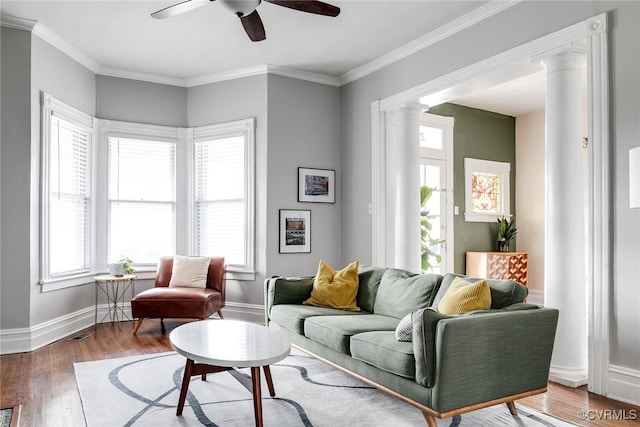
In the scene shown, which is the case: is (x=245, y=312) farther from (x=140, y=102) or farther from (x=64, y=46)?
(x=64, y=46)

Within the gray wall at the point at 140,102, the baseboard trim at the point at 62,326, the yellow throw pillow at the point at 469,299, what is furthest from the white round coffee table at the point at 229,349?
the gray wall at the point at 140,102

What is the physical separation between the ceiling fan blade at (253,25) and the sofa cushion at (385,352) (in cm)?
233

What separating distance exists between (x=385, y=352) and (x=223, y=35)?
3436 mm

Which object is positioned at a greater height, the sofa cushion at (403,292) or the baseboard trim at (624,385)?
the sofa cushion at (403,292)

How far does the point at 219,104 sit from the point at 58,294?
2.77m

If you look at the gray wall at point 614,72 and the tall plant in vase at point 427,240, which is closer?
the gray wall at point 614,72

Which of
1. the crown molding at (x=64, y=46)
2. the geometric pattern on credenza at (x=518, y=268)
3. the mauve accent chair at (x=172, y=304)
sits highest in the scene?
the crown molding at (x=64, y=46)

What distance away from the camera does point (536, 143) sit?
719 cm

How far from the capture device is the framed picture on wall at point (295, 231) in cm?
552

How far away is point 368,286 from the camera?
13.4 ft

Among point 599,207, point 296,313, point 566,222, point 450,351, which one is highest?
point 599,207

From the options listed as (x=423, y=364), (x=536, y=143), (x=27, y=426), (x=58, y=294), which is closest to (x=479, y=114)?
(x=536, y=143)

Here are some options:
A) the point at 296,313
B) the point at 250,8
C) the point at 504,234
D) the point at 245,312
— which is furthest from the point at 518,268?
the point at 250,8

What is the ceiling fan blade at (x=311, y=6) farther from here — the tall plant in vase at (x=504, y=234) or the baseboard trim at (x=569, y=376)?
the tall plant in vase at (x=504, y=234)
